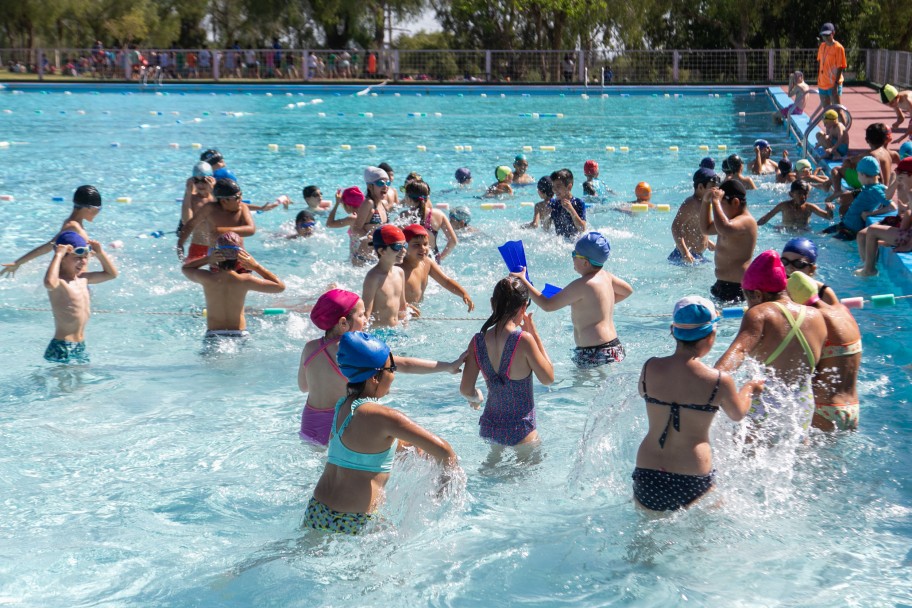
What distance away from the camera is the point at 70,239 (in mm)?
6664

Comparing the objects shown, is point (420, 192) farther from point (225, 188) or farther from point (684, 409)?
point (684, 409)

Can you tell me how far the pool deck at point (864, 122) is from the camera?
864 centimetres

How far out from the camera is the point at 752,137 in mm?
20656

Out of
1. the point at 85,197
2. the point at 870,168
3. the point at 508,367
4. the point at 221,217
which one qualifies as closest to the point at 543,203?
the point at 870,168

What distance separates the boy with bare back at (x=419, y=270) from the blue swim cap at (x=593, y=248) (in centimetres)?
104

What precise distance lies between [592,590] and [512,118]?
72.2 feet

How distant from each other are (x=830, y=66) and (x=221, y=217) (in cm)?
1336

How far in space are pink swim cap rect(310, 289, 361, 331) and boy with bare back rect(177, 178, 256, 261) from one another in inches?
140

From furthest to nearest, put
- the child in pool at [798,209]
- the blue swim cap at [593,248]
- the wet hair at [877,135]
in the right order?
the child in pool at [798,209] < the wet hair at [877,135] < the blue swim cap at [593,248]

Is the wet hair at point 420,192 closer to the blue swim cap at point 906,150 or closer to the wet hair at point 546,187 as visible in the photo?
the wet hair at point 546,187

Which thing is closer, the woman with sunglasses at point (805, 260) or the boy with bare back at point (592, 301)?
the woman with sunglasses at point (805, 260)

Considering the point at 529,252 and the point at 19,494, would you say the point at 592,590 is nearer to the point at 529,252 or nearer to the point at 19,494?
the point at 19,494

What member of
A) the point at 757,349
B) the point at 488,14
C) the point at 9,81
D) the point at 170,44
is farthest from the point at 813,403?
the point at 170,44

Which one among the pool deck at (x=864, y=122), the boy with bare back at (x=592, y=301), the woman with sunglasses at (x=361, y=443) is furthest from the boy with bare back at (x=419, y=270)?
the pool deck at (x=864, y=122)
